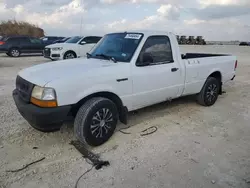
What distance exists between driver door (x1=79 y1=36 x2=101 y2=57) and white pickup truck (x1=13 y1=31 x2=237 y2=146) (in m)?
8.89

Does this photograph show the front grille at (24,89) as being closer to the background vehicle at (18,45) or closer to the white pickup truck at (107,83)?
the white pickup truck at (107,83)

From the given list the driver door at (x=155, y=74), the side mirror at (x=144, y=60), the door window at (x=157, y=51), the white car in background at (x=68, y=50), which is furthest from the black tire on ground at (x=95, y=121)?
the white car in background at (x=68, y=50)

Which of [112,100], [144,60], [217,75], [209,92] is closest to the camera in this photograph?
[112,100]

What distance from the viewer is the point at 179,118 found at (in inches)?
194

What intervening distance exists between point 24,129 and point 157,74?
267 centimetres

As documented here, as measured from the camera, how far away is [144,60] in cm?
407

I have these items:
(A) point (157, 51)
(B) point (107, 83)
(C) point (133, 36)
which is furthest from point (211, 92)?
(B) point (107, 83)

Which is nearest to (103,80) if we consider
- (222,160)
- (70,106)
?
(70,106)

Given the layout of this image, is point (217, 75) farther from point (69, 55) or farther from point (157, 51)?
point (69, 55)

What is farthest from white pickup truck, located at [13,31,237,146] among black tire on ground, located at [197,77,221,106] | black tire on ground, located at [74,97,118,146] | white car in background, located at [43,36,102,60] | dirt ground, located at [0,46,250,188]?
white car in background, located at [43,36,102,60]

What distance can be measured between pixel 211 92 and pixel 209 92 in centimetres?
9

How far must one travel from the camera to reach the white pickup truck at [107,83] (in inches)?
124

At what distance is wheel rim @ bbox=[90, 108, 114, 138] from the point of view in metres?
3.48

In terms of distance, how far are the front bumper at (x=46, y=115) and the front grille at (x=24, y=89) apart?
0.43 ft
